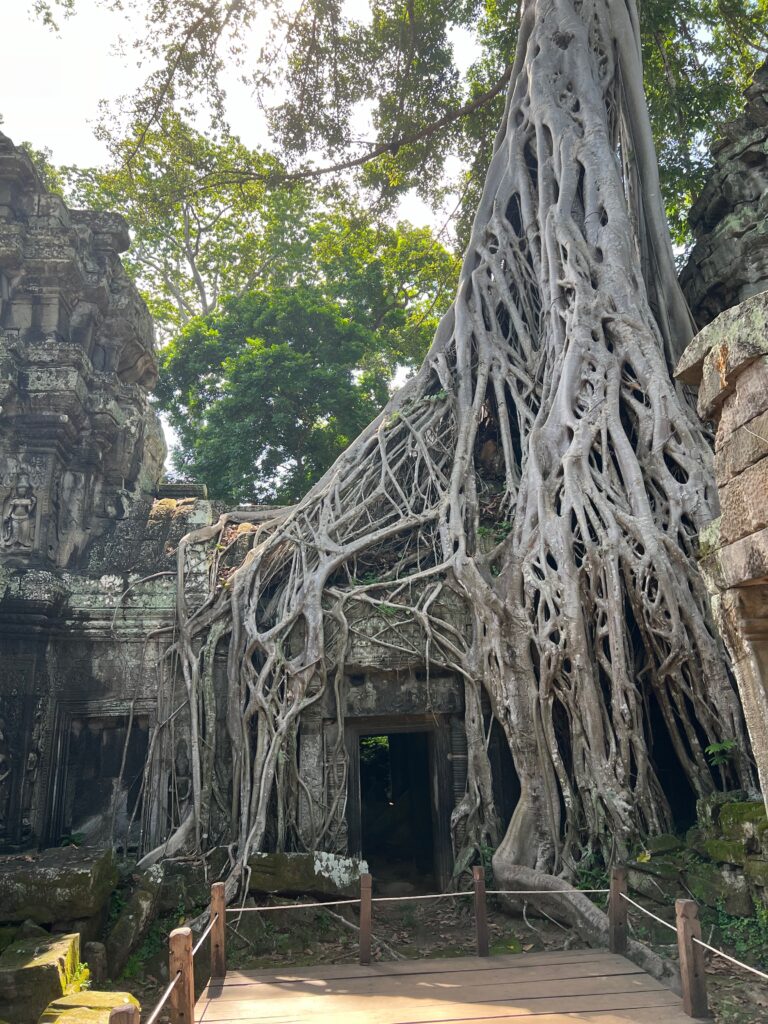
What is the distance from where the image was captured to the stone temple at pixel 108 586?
218 inches

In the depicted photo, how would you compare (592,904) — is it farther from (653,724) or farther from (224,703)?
(224,703)

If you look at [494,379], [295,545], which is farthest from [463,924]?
[494,379]

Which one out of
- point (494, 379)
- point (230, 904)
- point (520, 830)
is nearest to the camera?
point (230, 904)

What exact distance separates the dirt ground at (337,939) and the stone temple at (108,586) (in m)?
0.62

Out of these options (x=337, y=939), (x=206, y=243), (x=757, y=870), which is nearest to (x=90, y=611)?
(x=337, y=939)

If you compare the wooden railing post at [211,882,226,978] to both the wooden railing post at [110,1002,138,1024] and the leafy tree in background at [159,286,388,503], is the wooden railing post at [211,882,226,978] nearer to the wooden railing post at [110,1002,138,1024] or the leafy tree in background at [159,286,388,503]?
the wooden railing post at [110,1002,138,1024]

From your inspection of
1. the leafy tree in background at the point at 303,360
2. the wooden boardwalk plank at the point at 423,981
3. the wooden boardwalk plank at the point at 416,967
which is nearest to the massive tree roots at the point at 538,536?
the wooden boardwalk plank at the point at 416,967

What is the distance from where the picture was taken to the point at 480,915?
12.4 feet

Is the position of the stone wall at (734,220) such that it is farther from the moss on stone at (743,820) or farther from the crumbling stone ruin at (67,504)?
the crumbling stone ruin at (67,504)

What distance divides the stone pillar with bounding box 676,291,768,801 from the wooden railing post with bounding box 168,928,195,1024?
1.97 m

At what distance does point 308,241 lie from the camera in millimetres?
15250

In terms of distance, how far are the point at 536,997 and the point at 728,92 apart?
916cm

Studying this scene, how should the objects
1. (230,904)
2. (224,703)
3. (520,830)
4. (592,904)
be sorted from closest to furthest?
(592,904)
(230,904)
(520,830)
(224,703)

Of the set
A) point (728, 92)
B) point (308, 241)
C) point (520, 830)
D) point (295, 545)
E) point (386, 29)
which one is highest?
point (308, 241)
